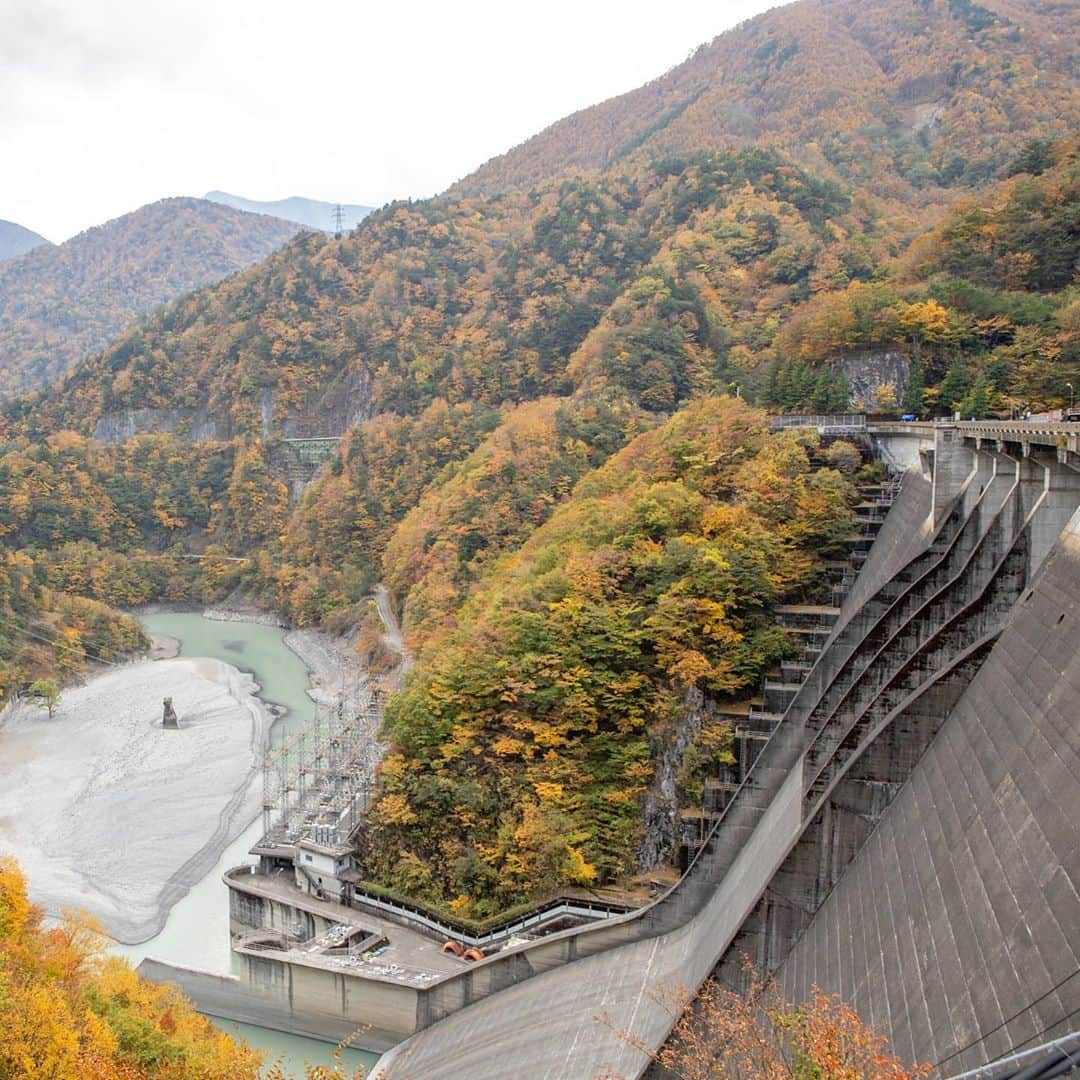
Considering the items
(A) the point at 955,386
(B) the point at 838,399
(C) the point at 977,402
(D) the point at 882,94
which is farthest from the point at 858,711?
(D) the point at 882,94

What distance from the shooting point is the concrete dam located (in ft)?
31.3

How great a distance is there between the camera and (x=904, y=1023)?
9.92 m

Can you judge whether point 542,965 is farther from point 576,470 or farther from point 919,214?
point 919,214

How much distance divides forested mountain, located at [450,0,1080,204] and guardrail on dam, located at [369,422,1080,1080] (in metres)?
71.1

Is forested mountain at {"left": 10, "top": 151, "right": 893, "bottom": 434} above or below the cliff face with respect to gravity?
above

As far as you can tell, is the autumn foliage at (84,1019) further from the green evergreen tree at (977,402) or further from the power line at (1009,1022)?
the green evergreen tree at (977,402)

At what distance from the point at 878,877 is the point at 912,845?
2.67 ft

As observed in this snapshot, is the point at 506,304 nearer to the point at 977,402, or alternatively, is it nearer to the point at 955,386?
the point at 955,386

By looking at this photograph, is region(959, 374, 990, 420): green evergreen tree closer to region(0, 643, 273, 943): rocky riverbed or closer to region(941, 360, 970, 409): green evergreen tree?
region(941, 360, 970, 409): green evergreen tree

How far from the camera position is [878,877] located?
12.9m

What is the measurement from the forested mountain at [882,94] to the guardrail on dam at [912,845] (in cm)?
7107

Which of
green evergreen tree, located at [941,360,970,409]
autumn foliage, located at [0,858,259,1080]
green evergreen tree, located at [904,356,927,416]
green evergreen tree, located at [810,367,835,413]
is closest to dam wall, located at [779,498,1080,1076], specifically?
autumn foliage, located at [0,858,259,1080]

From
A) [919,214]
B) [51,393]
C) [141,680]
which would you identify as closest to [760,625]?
[141,680]

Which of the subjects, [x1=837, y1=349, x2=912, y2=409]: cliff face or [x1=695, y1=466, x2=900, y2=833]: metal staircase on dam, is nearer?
[x1=695, y1=466, x2=900, y2=833]: metal staircase on dam
